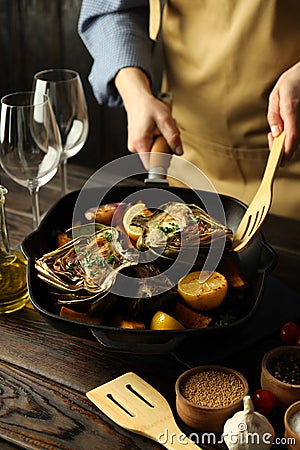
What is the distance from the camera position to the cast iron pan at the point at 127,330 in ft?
2.83

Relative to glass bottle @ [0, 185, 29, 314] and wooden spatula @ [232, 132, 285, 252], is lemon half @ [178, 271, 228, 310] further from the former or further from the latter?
glass bottle @ [0, 185, 29, 314]

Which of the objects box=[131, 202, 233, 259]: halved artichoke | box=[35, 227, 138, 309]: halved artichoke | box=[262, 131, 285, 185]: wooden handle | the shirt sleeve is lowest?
box=[35, 227, 138, 309]: halved artichoke

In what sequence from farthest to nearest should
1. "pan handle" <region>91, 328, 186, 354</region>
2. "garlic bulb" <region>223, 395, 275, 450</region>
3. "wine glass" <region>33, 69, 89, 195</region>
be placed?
"wine glass" <region>33, 69, 89, 195</region> → "pan handle" <region>91, 328, 186, 354</region> → "garlic bulb" <region>223, 395, 275, 450</region>

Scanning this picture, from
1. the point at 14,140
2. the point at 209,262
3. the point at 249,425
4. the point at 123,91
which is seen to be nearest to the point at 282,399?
the point at 249,425

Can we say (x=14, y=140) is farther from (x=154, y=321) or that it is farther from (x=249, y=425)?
(x=249, y=425)

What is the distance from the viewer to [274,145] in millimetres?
1201

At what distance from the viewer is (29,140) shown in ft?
3.93

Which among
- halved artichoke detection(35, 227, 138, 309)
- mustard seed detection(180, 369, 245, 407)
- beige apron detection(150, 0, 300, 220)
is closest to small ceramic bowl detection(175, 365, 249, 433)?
mustard seed detection(180, 369, 245, 407)

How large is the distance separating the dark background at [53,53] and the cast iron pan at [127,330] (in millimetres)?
1353

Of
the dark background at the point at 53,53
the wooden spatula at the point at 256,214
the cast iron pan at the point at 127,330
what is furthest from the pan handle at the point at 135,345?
the dark background at the point at 53,53

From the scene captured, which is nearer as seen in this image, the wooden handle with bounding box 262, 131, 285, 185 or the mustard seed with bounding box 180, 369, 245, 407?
the mustard seed with bounding box 180, 369, 245, 407

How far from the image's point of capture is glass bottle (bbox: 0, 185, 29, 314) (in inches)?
42.7

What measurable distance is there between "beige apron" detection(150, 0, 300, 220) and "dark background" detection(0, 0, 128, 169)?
3.09ft

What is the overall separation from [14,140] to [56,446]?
1.90 feet
